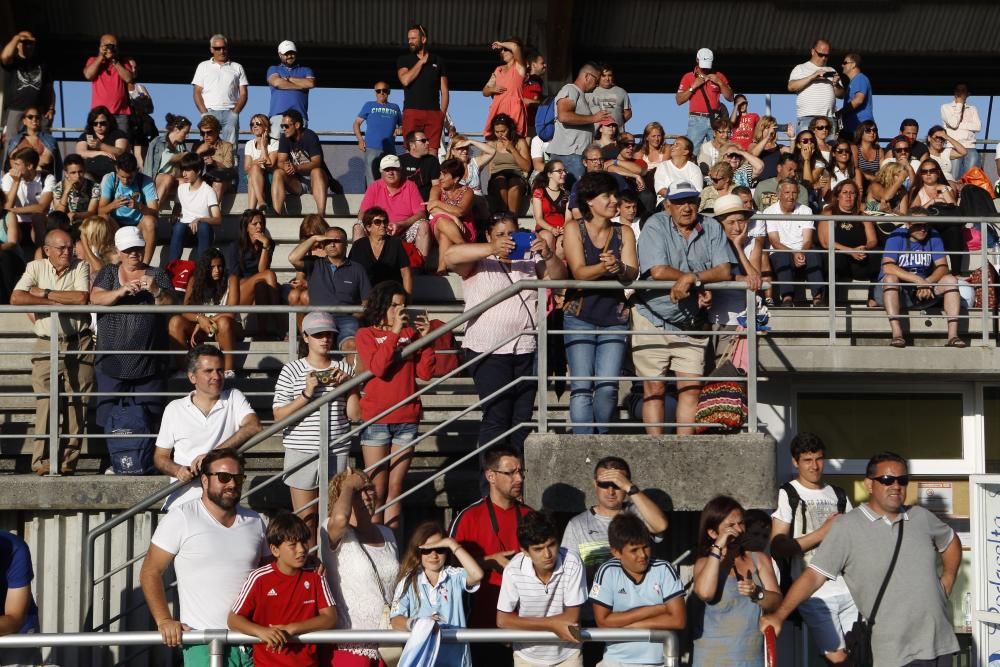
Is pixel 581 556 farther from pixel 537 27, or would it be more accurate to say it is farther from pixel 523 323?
pixel 537 27

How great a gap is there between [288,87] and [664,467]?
7912 mm

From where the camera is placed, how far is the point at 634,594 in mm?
8375

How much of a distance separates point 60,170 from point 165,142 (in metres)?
1.68

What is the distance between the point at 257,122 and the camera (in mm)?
14695

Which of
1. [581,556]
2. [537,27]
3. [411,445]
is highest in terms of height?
[537,27]

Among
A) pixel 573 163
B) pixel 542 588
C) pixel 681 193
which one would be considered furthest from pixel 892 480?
pixel 573 163

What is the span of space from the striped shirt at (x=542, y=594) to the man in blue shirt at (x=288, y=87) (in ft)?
27.7

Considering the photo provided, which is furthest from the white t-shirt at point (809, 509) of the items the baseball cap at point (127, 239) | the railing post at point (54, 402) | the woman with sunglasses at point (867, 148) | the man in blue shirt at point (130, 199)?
the woman with sunglasses at point (867, 148)

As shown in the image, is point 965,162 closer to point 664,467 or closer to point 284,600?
point 664,467

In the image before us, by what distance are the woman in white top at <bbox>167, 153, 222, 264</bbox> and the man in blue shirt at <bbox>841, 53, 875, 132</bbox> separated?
7512mm

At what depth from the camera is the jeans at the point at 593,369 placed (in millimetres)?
9812

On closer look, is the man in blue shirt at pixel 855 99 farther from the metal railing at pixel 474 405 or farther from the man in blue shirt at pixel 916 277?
the metal railing at pixel 474 405

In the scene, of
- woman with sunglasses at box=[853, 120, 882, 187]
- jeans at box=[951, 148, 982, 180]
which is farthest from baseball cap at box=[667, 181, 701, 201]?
jeans at box=[951, 148, 982, 180]

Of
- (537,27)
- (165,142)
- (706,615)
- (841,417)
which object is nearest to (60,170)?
(165,142)
